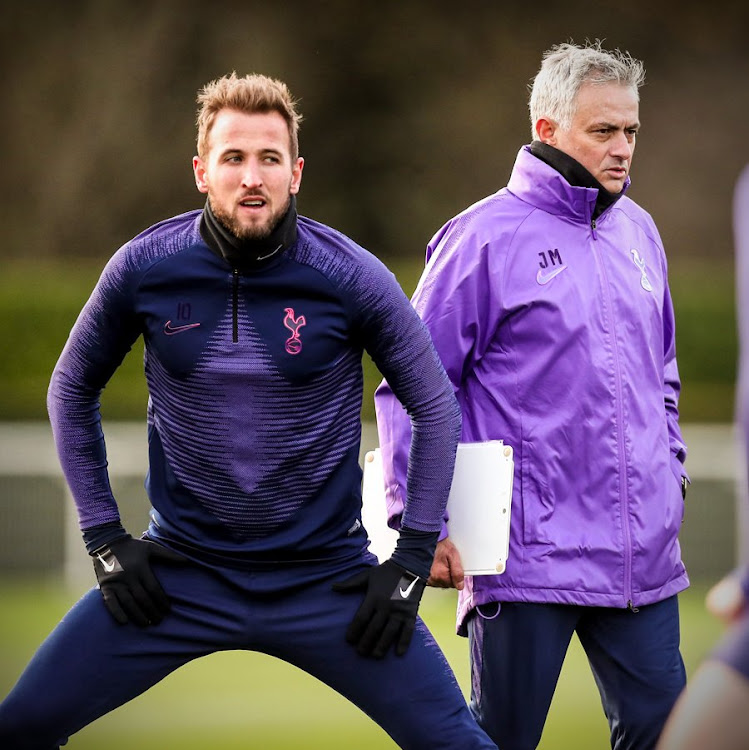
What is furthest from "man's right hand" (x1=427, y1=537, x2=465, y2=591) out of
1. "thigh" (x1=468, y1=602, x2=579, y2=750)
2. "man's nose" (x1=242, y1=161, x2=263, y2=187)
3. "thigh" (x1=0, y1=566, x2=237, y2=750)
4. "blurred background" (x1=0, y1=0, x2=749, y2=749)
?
"blurred background" (x1=0, y1=0, x2=749, y2=749)

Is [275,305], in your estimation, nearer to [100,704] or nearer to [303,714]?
[100,704]

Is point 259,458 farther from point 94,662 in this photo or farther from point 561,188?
point 561,188

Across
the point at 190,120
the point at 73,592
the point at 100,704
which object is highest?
the point at 190,120

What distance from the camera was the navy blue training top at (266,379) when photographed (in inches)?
126

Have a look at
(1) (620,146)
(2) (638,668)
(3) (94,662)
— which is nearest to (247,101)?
(1) (620,146)

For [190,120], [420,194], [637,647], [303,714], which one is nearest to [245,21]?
[190,120]

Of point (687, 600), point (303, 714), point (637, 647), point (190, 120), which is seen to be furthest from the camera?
point (190, 120)

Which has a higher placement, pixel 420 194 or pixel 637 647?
pixel 420 194

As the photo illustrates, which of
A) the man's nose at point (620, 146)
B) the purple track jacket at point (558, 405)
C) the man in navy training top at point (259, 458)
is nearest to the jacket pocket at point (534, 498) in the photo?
the purple track jacket at point (558, 405)

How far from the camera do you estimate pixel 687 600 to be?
871cm

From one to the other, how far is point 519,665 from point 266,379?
0.92 meters

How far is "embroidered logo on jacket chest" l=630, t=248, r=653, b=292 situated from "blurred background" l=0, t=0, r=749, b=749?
31.8 feet

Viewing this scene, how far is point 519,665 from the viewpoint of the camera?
3.56 metres

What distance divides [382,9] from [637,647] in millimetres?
11792
